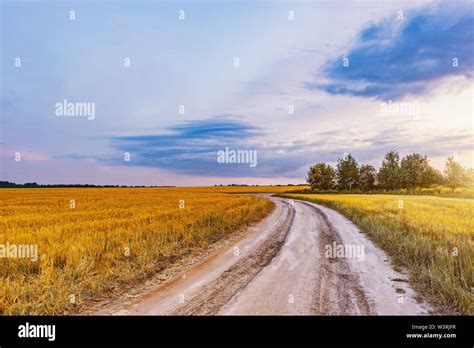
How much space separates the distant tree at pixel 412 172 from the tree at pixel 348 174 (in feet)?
44.5

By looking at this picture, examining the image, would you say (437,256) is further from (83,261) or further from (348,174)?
(348,174)

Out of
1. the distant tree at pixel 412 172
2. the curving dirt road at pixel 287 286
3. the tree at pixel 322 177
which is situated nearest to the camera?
the curving dirt road at pixel 287 286

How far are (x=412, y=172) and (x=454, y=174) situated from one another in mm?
10665

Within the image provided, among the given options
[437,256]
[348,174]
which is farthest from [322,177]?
[437,256]

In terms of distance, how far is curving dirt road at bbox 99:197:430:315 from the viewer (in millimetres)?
5941

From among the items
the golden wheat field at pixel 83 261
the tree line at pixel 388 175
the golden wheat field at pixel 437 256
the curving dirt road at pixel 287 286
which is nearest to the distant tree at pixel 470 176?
the tree line at pixel 388 175

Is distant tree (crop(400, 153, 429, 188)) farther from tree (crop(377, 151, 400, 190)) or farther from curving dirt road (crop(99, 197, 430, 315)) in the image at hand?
curving dirt road (crop(99, 197, 430, 315))

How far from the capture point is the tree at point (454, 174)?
8531 centimetres

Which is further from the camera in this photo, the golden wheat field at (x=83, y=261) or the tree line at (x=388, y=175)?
the tree line at (x=388, y=175)

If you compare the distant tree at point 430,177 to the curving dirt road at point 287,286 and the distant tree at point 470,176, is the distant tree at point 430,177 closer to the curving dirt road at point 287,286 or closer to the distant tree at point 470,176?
the distant tree at point 470,176

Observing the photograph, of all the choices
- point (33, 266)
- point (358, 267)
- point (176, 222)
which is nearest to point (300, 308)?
point (358, 267)

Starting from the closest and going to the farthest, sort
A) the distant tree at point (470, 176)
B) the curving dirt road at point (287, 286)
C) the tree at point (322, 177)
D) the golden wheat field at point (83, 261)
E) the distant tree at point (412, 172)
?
1. the curving dirt road at point (287, 286)
2. the golden wheat field at point (83, 261)
3. the distant tree at point (470, 176)
4. the distant tree at point (412, 172)
5. the tree at point (322, 177)

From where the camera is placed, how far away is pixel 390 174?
95938mm
